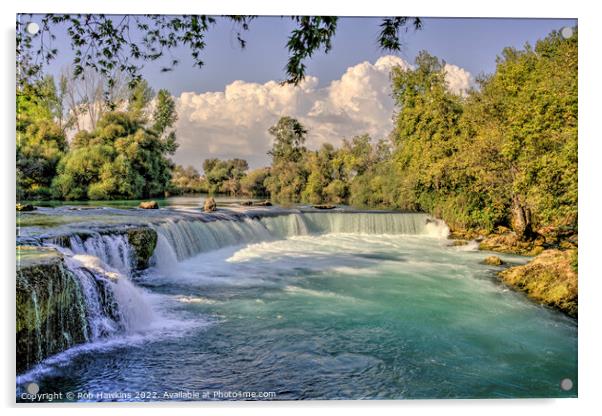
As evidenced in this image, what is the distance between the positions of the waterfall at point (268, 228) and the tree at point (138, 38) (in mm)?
2614

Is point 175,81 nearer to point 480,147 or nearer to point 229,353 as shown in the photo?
point 229,353

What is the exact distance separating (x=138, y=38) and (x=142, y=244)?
249 centimetres

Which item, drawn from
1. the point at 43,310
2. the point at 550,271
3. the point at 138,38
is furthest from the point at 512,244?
the point at 43,310

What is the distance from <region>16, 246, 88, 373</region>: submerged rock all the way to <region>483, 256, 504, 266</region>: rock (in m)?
4.62

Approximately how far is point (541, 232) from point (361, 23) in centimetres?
296

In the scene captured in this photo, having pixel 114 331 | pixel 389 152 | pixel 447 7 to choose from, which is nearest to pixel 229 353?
pixel 114 331

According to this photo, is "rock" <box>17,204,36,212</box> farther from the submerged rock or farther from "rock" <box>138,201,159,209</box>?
"rock" <box>138,201,159,209</box>

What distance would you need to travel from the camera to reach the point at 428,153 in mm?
7156

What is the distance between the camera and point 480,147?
6.07 metres

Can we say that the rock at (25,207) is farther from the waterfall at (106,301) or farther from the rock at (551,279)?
the rock at (551,279)

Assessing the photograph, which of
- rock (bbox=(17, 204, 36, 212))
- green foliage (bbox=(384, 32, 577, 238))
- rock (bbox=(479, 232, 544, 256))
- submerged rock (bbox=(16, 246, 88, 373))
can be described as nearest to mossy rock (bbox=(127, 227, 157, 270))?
rock (bbox=(17, 204, 36, 212))

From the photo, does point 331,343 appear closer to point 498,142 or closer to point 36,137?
point 36,137

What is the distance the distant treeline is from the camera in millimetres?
3562
